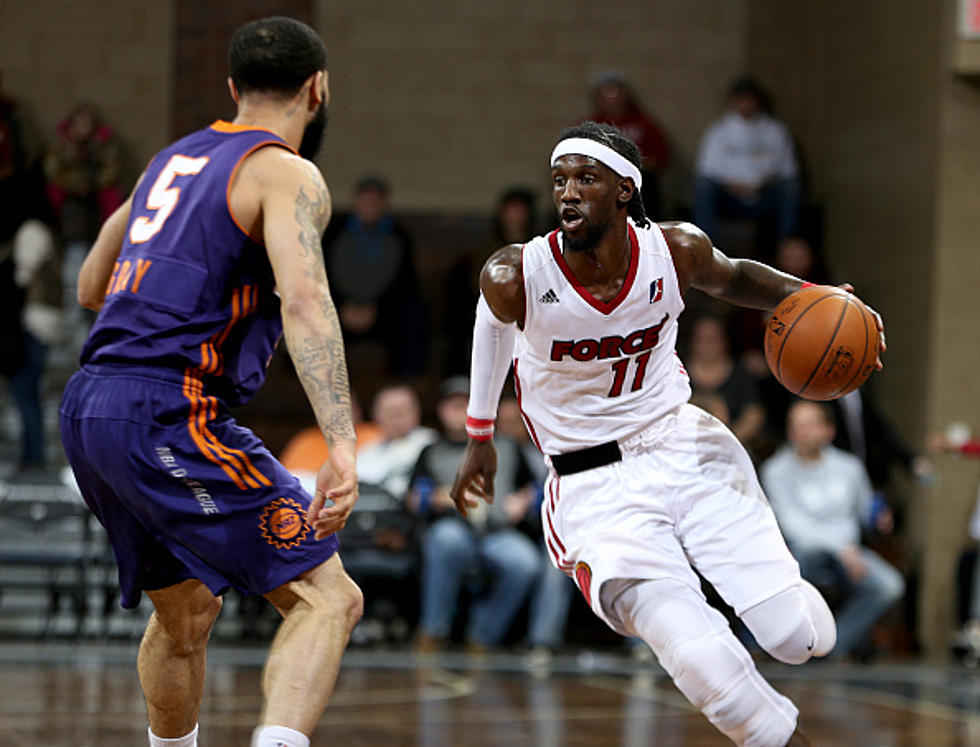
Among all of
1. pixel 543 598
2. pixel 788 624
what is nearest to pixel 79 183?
pixel 543 598

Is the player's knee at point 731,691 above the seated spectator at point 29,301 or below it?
below

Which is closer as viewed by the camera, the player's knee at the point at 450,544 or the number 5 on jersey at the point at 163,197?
the number 5 on jersey at the point at 163,197

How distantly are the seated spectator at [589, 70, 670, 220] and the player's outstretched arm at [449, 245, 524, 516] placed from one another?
7.23 metres

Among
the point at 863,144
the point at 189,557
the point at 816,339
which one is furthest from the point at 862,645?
the point at 189,557

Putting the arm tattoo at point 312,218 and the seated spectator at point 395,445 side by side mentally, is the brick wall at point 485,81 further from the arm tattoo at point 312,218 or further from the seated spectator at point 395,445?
the arm tattoo at point 312,218

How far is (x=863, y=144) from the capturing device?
11.9m

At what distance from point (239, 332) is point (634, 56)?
1038 centimetres

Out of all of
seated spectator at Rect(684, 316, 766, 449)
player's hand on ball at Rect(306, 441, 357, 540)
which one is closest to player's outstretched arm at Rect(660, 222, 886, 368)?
player's hand on ball at Rect(306, 441, 357, 540)

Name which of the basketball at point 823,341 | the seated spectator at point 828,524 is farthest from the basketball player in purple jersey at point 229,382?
the seated spectator at point 828,524

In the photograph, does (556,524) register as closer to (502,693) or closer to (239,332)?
(239,332)

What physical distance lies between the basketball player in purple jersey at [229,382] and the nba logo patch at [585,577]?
72cm

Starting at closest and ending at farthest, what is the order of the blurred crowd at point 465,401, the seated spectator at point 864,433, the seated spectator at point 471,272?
the blurred crowd at point 465,401, the seated spectator at point 864,433, the seated spectator at point 471,272

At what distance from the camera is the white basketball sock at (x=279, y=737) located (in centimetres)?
316

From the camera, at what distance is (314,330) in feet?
10.9
